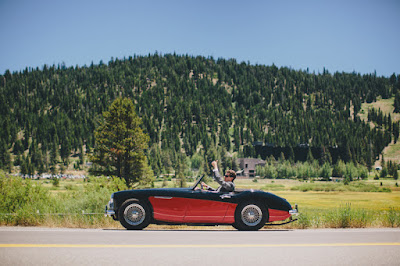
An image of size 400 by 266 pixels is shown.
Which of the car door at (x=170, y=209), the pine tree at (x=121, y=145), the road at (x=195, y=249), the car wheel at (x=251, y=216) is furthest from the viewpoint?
the pine tree at (x=121, y=145)

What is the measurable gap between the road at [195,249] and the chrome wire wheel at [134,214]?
2.84 feet

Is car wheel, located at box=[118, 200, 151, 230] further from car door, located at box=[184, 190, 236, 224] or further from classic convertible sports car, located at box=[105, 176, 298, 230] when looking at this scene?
car door, located at box=[184, 190, 236, 224]

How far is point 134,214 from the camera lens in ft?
29.8

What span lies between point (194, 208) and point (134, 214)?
60.0 inches

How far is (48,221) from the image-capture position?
1042 cm

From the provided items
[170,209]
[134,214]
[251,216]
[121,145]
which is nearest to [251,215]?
[251,216]

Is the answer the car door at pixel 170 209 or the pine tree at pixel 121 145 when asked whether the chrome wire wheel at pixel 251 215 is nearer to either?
the car door at pixel 170 209

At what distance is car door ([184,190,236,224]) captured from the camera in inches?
354

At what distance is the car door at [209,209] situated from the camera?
899 centimetres

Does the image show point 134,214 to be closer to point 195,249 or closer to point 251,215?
point 251,215

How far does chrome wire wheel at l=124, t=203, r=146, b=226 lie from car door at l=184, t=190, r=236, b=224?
1110 mm

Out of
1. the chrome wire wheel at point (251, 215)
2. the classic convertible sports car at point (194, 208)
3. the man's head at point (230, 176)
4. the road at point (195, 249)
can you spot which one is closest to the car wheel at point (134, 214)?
the classic convertible sports car at point (194, 208)

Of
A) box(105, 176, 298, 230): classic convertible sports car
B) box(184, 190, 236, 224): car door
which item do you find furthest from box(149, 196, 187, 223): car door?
box(184, 190, 236, 224): car door

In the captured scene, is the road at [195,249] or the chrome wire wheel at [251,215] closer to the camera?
the road at [195,249]
